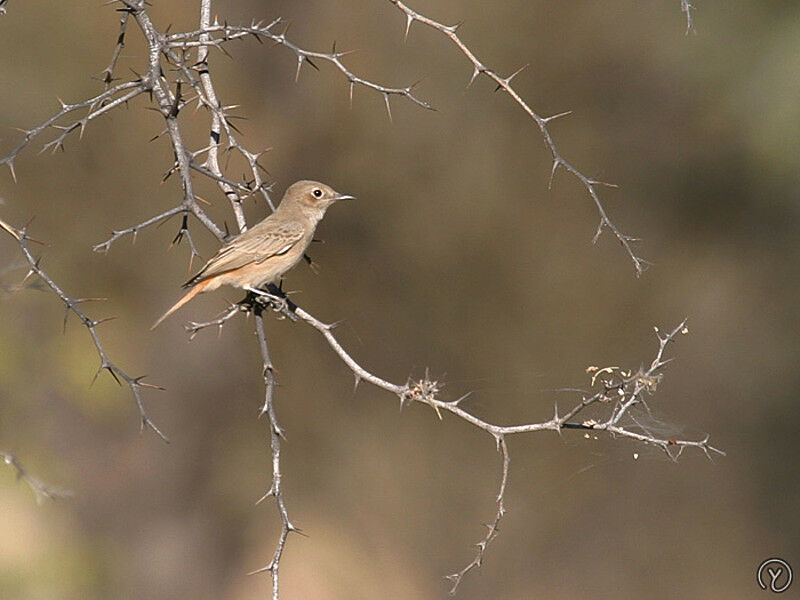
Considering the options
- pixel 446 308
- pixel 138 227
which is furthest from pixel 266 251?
pixel 446 308

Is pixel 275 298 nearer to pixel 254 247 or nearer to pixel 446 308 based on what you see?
pixel 254 247

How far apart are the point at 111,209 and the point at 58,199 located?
0.51m

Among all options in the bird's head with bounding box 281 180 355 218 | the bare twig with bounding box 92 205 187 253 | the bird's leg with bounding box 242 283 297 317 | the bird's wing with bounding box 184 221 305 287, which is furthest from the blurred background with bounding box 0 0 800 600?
the bare twig with bounding box 92 205 187 253

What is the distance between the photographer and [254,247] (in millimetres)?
5395

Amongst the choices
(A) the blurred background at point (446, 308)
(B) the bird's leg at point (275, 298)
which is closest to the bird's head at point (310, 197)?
(B) the bird's leg at point (275, 298)

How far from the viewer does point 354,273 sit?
486 inches

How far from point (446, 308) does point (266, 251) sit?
22.4ft

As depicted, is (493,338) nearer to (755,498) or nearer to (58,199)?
(755,498)

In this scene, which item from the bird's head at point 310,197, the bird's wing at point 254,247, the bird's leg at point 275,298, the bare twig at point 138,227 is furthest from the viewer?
the bird's head at point 310,197

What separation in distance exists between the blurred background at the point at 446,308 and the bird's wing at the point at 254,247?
5.39m

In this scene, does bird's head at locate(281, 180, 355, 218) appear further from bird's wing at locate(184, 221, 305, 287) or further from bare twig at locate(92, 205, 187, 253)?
bare twig at locate(92, 205, 187, 253)

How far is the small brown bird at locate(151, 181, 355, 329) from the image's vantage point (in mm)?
5285

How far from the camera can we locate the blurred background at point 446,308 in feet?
37.5

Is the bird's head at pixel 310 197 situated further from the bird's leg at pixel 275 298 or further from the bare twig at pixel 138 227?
Result: the bare twig at pixel 138 227
